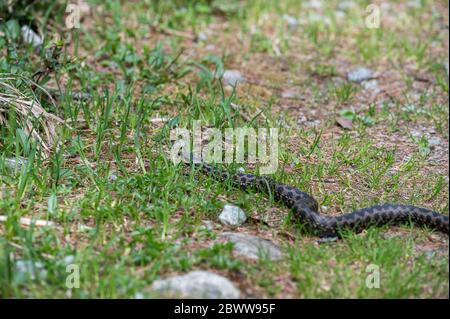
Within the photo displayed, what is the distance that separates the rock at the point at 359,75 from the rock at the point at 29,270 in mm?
6314

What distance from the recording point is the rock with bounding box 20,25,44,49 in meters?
9.73

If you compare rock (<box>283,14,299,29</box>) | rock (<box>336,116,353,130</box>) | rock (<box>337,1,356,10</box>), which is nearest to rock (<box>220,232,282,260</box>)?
rock (<box>336,116,353,130</box>)

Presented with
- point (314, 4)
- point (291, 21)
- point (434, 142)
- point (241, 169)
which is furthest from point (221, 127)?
point (314, 4)

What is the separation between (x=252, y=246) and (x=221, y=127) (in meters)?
2.61

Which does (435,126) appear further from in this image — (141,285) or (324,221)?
(141,285)

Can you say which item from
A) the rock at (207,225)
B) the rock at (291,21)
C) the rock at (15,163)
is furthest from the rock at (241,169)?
the rock at (291,21)

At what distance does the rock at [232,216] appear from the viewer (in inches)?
254

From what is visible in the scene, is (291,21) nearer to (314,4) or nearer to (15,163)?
(314,4)

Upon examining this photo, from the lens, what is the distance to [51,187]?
676 cm

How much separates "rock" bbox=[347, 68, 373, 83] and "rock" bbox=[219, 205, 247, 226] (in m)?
4.52
